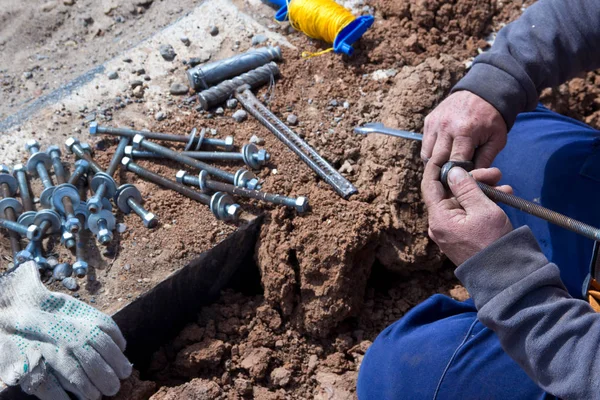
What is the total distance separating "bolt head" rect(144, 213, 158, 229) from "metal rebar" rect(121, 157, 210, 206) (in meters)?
0.18

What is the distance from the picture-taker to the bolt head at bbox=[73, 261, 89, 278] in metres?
2.61

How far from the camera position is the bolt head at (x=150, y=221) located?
2.77 metres

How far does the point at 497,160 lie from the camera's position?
2.75 meters

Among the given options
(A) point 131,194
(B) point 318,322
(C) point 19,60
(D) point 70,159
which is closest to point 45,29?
(C) point 19,60

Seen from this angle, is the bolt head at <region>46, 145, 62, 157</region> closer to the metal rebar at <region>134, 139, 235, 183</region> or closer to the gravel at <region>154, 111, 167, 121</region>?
the metal rebar at <region>134, 139, 235, 183</region>

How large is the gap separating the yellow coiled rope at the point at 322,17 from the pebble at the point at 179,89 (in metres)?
0.65

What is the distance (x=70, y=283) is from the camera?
2.61m

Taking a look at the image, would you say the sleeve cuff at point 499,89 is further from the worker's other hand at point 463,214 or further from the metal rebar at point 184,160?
the metal rebar at point 184,160

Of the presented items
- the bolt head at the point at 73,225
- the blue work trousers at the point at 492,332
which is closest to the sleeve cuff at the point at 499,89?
the blue work trousers at the point at 492,332

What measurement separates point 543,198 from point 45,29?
3.06 m

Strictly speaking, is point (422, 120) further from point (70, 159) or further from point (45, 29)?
point (45, 29)

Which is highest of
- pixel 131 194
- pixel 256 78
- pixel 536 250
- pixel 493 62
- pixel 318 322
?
pixel 493 62

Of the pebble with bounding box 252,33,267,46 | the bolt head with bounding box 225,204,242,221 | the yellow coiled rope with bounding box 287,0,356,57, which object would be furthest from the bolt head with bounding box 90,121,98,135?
the yellow coiled rope with bounding box 287,0,356,57

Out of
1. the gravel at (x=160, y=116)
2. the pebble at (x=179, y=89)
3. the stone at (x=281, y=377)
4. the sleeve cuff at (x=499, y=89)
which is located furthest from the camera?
the pebble at (x=179, y=89)
